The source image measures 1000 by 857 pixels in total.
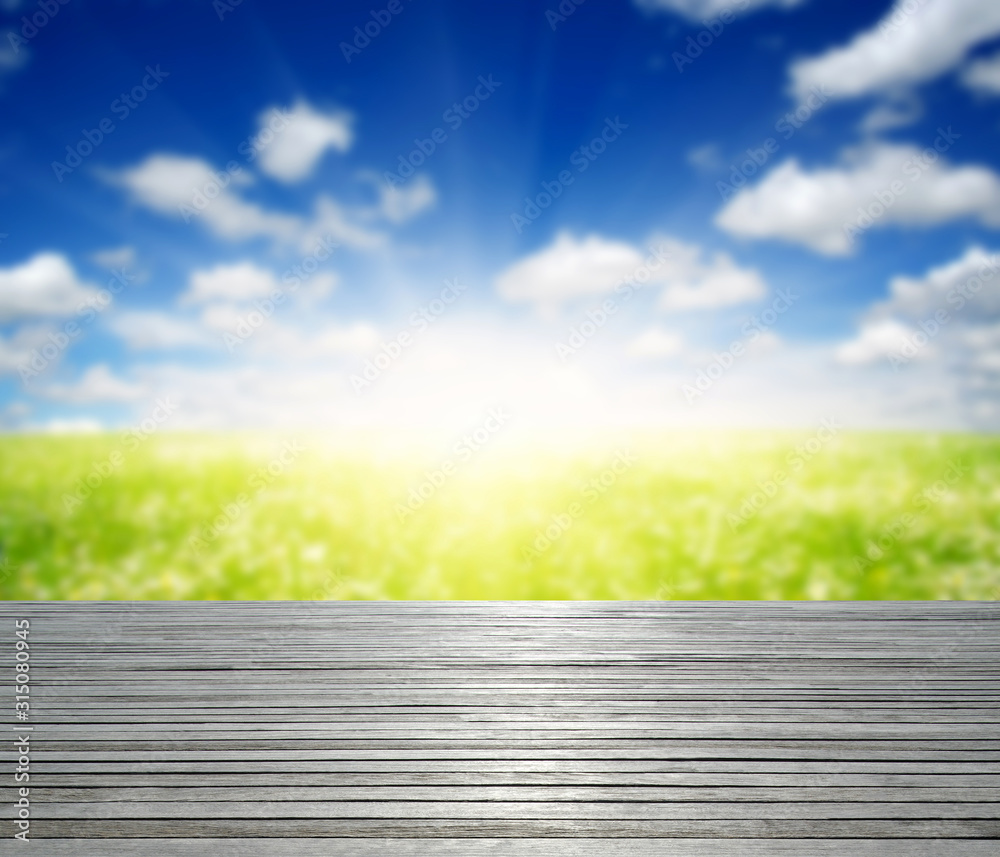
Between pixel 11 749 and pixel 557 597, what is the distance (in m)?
5.10

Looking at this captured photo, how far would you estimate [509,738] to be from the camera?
2.84 meters

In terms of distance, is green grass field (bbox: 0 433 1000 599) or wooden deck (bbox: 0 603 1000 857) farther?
green grass field (bbox: 0 433 1000 599)

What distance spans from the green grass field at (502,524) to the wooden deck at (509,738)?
2.79m

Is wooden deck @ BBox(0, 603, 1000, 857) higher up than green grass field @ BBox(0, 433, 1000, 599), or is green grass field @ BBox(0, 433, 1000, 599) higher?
green grass field @ BBox(0, 433, 1000, 599)

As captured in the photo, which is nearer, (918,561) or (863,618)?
(863,618)

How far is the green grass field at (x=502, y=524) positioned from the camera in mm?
7555

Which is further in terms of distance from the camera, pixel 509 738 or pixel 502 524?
pixel 502 524

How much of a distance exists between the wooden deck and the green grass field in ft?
9.14

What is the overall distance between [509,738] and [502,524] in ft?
16.8

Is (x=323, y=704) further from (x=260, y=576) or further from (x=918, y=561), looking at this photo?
(x=918, y=561)

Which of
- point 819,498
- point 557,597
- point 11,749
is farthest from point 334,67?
point 11,749

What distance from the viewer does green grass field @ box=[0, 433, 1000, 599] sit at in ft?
24.8

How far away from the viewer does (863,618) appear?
491cm

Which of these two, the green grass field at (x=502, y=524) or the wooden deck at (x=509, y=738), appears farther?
the green grass field at (x=502, y=524)
